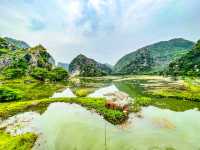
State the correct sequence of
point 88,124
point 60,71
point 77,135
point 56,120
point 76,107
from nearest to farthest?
point 77,135
point 88,124
point 56,120
point 76,107
point 60,71

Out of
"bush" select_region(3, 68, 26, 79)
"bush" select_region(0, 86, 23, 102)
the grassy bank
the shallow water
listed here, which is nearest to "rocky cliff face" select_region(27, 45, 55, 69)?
"bush" select_region(3, 68, 26, 79)

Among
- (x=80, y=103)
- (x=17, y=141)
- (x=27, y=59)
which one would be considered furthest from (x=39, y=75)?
(x=17, y=141)

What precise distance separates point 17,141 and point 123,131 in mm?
16266

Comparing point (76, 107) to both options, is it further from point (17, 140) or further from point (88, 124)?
point (17, 140)

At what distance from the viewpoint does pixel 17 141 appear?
3000cm

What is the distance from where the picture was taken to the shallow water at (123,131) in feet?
93.3

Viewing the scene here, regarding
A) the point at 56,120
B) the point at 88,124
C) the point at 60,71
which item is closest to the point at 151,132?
the point at 88,124

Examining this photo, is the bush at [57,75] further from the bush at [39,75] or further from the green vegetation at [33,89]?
the green vegetation at [33,89]

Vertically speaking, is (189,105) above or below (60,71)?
below

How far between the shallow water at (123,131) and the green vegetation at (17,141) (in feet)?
5.55

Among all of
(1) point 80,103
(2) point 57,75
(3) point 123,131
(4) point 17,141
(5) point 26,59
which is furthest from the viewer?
(5) point 26,59

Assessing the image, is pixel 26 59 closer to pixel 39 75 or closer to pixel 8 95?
pixel 39 75

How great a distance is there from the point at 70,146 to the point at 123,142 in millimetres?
7425

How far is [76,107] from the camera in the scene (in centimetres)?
5450
